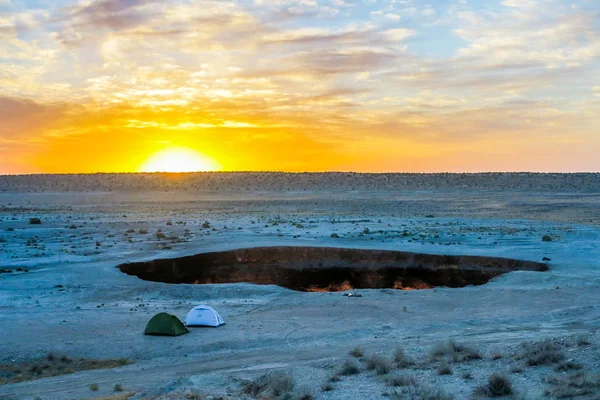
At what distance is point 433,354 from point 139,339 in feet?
27.0

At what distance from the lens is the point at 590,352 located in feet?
44.4

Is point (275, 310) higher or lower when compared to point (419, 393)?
lower

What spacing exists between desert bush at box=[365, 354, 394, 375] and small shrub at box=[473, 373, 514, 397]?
233 centimetres

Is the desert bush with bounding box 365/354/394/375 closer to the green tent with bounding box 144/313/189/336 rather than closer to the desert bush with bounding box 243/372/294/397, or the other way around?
the desert bush with bounding box 243/372/294/397

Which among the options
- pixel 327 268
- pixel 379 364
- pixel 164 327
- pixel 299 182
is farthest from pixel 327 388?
pixel 299 182

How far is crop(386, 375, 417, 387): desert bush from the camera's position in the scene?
41.8 feet

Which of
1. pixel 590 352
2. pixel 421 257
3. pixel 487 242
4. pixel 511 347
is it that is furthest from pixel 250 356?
pixel 487 242

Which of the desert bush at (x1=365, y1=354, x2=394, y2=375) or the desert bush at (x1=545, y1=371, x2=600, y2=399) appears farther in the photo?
the desert bush at (x1=365, y1=354, x2=394, y2=375)

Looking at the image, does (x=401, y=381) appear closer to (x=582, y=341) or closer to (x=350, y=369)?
(x=350, y=369)

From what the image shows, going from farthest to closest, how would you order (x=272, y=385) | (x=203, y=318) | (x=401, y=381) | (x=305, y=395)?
(x=203, y=318) → (x=272, y=385) → (x=401, y=381) → (x=305, y=395)

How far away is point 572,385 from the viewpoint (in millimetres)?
11648

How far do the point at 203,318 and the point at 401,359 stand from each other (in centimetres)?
752

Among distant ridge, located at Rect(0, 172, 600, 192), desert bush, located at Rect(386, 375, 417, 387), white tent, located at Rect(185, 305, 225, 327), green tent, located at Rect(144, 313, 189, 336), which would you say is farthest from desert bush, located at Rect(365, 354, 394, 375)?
distant ridge, located at Rect(0, 172, 600, 192)

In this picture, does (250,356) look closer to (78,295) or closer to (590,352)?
(590,352)
